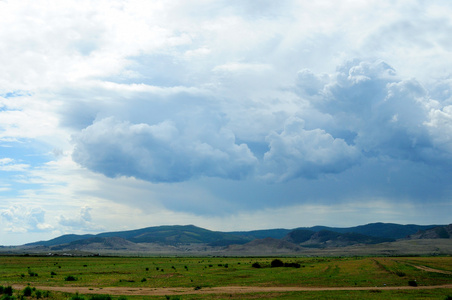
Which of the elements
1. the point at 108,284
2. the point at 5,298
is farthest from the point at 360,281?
the point at 5,298

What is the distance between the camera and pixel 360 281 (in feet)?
191

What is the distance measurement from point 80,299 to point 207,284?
24.3 m

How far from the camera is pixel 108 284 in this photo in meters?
58.1

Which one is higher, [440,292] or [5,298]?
[5,298]

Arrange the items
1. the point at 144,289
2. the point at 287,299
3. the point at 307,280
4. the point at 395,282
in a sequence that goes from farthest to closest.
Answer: the point at 307,280, the point at 395,282, the point at 144,289, the point at 287,299

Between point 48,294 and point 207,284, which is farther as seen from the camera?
point 207,284

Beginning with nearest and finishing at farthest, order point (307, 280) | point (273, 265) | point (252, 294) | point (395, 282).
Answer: point (252, 294) < point (395, 282) < point (307, 280) < point (273, 265)

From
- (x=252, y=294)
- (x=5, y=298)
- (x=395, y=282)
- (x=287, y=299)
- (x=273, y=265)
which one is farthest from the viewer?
(x=273, y=265)

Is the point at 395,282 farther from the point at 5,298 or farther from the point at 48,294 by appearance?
the point at 5,298

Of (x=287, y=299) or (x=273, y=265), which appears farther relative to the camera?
(x=273, y=265)

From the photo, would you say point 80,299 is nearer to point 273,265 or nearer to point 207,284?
point 207,284

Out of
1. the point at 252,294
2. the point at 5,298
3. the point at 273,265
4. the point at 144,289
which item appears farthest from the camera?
the point at 273,265

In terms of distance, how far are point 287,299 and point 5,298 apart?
26.8 m

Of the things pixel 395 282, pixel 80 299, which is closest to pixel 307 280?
pixel 395 282
